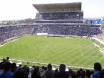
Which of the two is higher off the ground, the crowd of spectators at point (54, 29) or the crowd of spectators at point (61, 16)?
the crowd of spectators at point (61, 16)

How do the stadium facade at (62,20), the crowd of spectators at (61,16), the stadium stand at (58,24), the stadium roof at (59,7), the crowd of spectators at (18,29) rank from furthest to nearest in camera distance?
the crowd of spectators at (61,16) → the stadium roof at (59,7) → the stadium facade at (62,20) → the stadium stand at (58,24) → the crowd of spectators at (18,29)

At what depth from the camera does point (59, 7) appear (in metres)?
97.8

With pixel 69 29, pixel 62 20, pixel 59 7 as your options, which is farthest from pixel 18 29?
pixel 69 29

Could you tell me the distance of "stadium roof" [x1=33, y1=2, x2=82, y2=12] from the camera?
92.0 metres

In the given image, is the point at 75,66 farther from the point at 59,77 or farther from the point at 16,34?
the point at 16,34

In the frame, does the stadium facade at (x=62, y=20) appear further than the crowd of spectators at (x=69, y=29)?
→ Yes

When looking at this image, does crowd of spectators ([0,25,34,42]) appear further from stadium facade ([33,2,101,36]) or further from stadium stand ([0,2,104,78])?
stadium facade ([33,2,101,36])

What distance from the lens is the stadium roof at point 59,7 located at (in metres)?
92.0

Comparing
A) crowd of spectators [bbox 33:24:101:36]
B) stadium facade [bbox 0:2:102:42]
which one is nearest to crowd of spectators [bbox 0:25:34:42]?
stadium facade [bbox 0:2:102:42]

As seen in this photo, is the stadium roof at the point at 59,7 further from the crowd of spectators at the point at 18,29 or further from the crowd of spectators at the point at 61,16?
the crowd of spectators at the point at 18,29

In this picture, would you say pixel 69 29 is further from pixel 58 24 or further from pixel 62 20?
pixel 62 20

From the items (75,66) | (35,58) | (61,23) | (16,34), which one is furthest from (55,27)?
(75,66)

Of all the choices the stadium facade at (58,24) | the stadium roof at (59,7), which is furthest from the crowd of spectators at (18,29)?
the stadium roof at (59,7)

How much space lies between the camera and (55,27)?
99.4 metres
